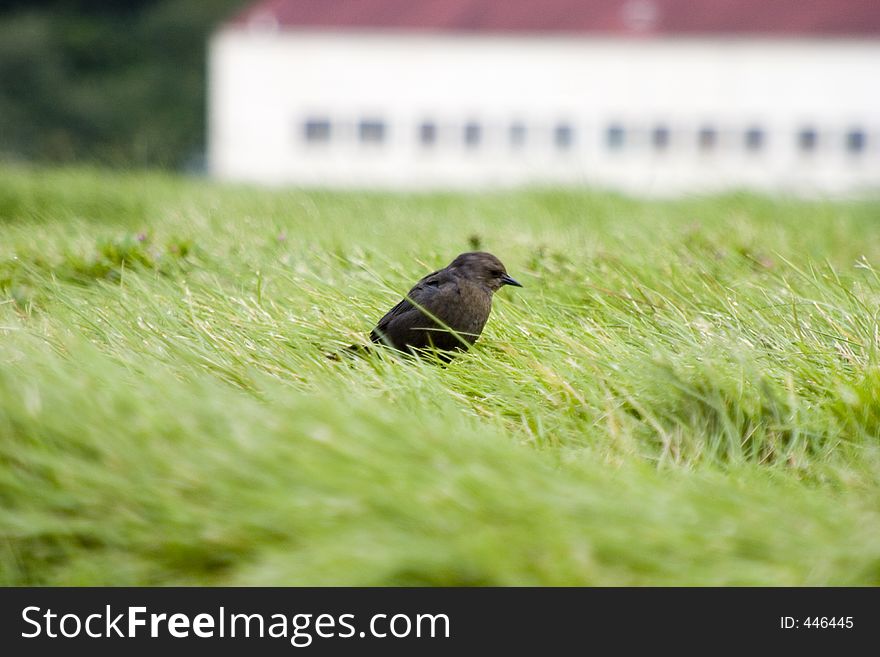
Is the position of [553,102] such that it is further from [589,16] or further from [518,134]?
[589,16]

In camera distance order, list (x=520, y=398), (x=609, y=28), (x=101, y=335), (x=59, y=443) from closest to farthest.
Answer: (x=59, y=443)
(x=520, y=398)
(x=101, y=335)
(x=609, y=28)

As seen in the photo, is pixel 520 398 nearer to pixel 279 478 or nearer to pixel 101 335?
pixel 279 478

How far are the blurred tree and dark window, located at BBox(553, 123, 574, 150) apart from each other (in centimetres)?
979

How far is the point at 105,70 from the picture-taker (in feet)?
109

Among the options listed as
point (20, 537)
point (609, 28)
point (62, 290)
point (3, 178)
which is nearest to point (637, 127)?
point (609, 28)

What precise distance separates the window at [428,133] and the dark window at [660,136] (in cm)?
515

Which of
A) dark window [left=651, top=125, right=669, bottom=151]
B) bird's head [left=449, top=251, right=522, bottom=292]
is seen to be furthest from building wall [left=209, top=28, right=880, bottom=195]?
bird's head [left=449, top=251, right=522, bottom=292]

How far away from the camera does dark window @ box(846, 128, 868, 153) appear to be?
1041 inches

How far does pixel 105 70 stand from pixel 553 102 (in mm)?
14293

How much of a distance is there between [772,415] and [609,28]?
79.9 ft

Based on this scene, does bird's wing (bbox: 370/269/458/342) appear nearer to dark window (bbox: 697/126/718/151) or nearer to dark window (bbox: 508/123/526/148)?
dark window (bbox: 508/123/526/148)
